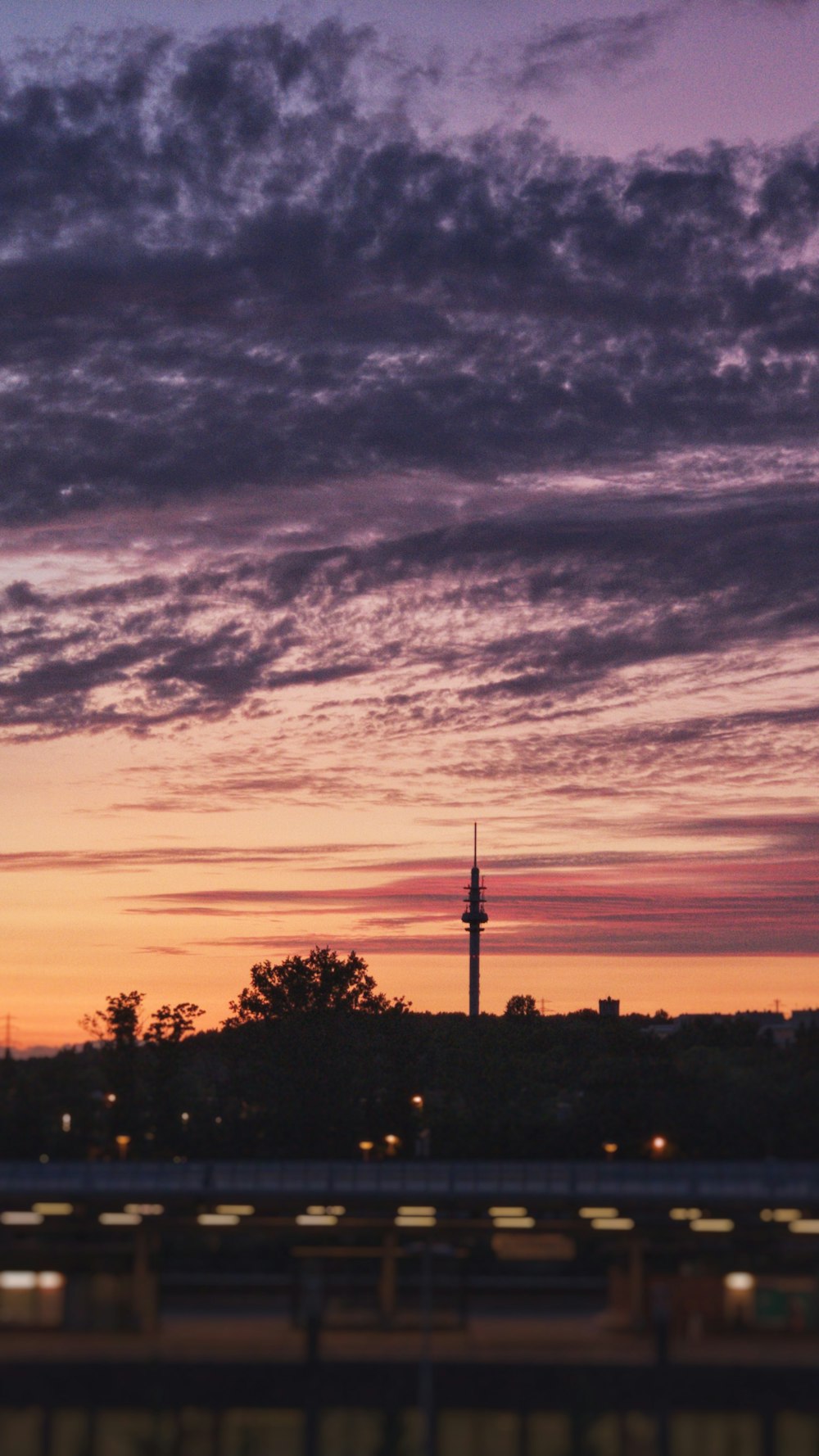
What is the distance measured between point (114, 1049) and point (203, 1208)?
8235 cm

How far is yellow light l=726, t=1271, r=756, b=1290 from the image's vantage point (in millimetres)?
51531

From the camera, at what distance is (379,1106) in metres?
126

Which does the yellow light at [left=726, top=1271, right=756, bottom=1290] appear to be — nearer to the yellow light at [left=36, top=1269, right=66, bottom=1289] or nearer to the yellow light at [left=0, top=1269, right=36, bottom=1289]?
the yellow light at [left=36, top=1269, right=66, bottom=1289]

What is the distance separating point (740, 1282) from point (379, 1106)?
7662 cm

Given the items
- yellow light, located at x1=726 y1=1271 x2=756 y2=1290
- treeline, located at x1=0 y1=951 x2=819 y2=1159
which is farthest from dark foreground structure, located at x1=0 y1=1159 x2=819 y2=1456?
treeline, located at x1=0 y1=951 x2=819 y2=1159

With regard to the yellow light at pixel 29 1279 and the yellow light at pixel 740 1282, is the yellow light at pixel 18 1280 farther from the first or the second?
the yellow light at pixel 740 1282

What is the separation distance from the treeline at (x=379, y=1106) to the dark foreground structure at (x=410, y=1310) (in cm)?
4956

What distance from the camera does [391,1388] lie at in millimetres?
49156

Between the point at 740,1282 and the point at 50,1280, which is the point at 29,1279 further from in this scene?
the point at 740,1282

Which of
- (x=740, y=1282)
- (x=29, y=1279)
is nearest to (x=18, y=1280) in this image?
(x=29, y=1279)

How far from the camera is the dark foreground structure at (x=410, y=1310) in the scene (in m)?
48.8

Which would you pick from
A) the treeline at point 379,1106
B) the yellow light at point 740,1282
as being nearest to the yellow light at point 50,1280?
the yellow light at point 740,1282

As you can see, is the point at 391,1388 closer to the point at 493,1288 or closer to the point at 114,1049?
the point at 493,1288

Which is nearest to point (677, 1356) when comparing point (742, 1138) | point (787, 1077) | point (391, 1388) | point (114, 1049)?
point (391, 1388)
